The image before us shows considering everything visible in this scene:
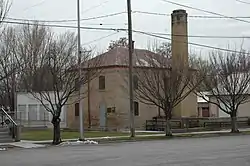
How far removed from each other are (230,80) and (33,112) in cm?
2655

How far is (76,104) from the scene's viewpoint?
5741cm

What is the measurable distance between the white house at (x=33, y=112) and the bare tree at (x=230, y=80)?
20.4 meters

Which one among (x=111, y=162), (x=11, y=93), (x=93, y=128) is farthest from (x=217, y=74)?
(x=11, y=93)

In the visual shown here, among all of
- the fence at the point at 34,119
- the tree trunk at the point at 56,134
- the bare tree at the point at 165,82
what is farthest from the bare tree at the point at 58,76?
the fence at the point at 34,119

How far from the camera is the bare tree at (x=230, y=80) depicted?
44625mm

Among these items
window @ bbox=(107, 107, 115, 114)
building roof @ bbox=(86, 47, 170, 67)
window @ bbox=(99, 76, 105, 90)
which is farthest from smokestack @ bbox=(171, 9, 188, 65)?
window @ bbox=(107, 107, 115, 114)

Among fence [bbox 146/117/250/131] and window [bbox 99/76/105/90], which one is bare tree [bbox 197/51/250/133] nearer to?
fence [bbox 146/117/250/131]

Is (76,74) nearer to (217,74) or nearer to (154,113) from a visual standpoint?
(217,74)

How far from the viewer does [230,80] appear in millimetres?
44875

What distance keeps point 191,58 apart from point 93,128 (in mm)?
12685

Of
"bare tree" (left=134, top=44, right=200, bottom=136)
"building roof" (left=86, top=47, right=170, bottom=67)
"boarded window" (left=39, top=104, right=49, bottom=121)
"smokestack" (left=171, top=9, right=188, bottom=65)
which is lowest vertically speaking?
"boarded window" (left=39, top=104, right=49, bottom=121)

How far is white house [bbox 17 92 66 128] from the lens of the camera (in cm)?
6053

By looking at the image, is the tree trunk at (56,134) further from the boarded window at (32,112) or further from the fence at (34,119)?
the boarded window at (32,112)

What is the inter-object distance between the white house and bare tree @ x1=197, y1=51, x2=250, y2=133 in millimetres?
20380
